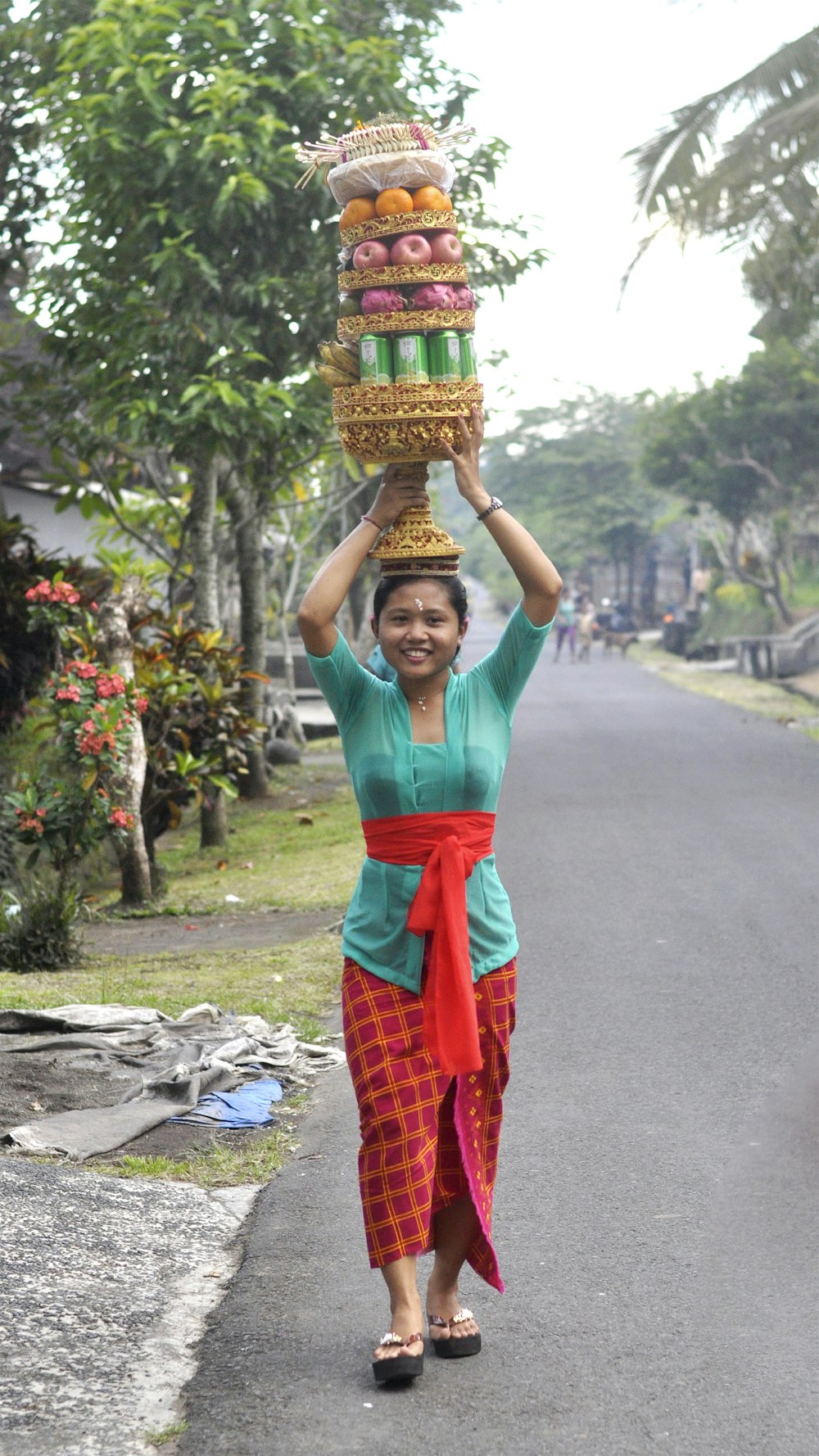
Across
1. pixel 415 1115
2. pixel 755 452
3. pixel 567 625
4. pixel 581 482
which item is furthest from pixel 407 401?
pixel 581 482

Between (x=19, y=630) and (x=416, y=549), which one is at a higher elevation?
(x=416, y=549)

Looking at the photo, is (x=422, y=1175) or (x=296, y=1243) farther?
(x=296, y=1243)

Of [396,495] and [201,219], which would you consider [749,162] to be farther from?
[396,495]

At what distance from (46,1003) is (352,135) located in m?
Answer: 4.46

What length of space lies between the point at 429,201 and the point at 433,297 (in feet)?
0.84

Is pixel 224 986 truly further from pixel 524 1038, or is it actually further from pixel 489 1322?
pixel 489 1322

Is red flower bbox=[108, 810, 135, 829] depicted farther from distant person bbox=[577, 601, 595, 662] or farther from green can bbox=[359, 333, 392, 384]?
distant person bbox=[577, 601, 595, 662]

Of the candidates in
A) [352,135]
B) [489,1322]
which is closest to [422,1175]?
[489,1322]

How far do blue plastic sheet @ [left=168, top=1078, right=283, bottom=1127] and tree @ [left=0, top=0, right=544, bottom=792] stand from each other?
6259 mm

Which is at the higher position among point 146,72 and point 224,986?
point 146,72

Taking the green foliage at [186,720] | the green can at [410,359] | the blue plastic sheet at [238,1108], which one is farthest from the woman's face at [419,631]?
the green foliage at [186,720]

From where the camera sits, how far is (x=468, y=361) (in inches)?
162

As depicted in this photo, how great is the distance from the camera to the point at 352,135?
432 centimetres

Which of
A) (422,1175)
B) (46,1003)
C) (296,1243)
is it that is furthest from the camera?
(46,1003)
